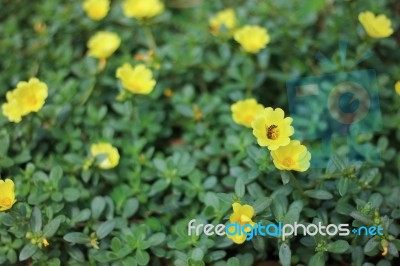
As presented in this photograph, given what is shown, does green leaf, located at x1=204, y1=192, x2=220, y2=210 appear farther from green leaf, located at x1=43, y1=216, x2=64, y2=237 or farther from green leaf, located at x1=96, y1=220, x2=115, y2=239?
green leaf, located at x1=43, y1=216, x2=64, y2=237

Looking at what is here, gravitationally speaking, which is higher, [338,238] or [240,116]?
[240,116]

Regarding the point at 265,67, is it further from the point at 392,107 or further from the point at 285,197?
the point at 285,197

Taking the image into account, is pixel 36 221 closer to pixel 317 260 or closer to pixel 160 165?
pixel 160 165

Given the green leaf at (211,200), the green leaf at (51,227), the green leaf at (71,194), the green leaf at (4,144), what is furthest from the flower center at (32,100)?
the green leaf at (211,200)

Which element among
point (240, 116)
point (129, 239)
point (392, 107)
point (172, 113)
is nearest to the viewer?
point (129, 239)

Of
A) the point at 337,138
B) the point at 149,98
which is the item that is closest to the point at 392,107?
the point at 337,138

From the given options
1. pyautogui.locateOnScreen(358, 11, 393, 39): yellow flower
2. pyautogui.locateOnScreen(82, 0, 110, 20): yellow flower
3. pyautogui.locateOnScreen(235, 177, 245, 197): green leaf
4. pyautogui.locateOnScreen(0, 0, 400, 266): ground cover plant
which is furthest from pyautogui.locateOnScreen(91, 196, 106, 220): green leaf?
pyautogui.locateOnScreen(358, 11, 393, 39): yellow flower
